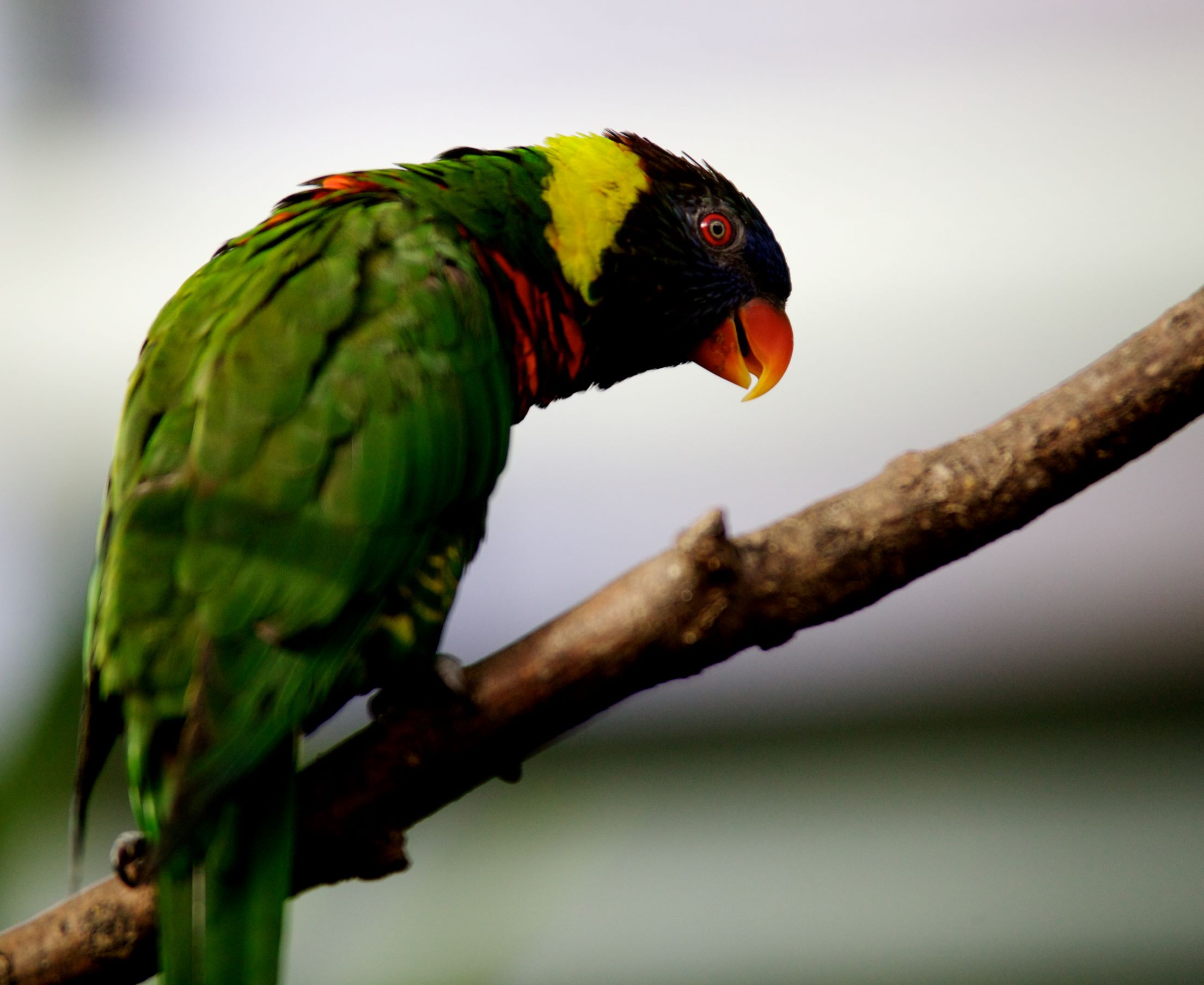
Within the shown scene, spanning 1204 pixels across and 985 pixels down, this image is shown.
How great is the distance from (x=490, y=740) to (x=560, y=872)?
1702 mm

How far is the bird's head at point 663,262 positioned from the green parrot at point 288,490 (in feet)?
0.20

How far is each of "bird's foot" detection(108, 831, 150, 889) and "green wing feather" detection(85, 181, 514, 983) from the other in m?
0.05

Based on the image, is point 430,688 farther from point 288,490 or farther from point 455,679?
point 288,490

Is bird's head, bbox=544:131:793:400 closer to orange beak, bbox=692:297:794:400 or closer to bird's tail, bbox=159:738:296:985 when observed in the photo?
orange beak, bbox=692:297:794:400

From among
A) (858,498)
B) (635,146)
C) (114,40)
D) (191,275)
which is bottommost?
(858,498)

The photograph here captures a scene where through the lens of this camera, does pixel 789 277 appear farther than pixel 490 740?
Yes

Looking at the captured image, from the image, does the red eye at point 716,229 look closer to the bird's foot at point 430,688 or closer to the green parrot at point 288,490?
the green parrot at point 288,490

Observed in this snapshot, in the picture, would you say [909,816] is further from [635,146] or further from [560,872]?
[635,146]

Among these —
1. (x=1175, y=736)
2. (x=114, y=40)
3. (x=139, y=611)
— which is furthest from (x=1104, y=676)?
(x=114, y=40)

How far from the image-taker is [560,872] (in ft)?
9.47

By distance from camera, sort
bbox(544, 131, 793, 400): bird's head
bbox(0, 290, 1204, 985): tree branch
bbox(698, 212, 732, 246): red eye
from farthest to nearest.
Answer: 1. bbox(698, 212, 732, 246): red eye
2. bbox(544, 131, 793, 400): bird's head
3. bbox(0, 290, 1204, 985): tree branch

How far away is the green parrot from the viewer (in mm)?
1257

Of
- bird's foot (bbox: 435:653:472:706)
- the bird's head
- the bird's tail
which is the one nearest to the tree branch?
bird's foot (bbox: 435:653:472:706)

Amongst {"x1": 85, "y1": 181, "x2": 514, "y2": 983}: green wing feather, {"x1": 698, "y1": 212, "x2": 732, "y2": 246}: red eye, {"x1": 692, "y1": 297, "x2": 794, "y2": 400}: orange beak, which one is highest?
{"x1": 698, "y1": 212, "x2": 732, "y2": 246}: red eye
